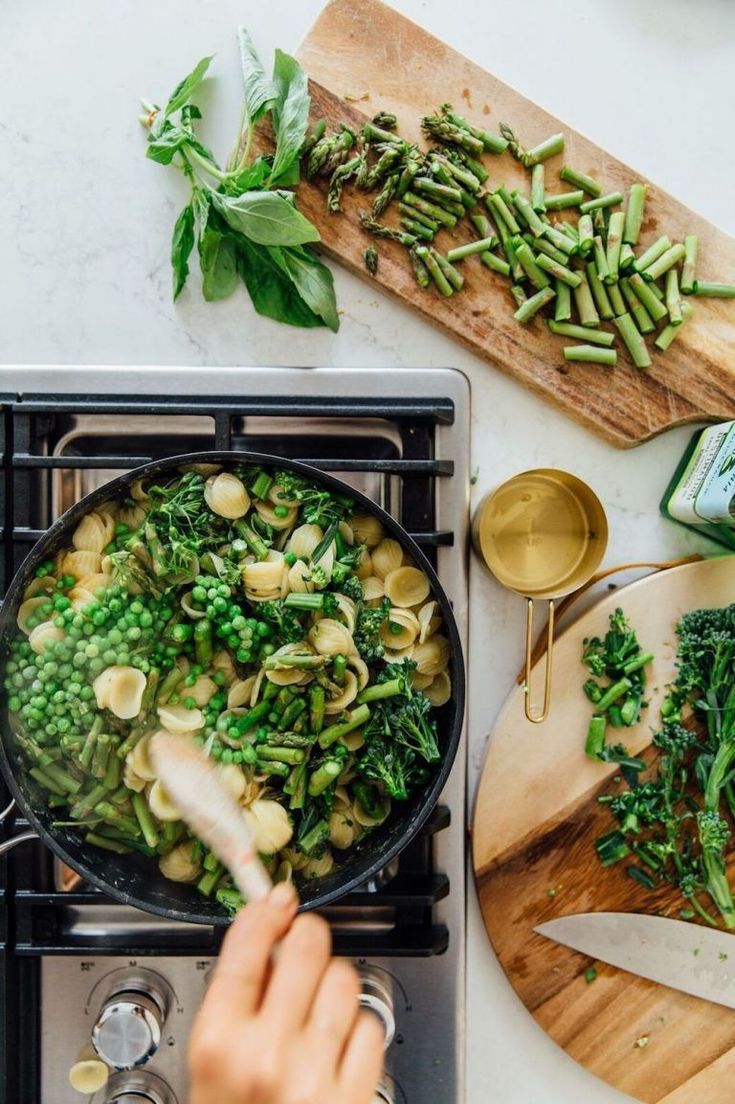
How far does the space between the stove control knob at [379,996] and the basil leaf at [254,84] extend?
1.22 metres

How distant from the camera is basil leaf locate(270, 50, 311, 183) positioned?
47.9 inches

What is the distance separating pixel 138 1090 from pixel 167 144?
1.31m

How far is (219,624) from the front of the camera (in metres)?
1.08

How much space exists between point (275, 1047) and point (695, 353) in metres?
1.12

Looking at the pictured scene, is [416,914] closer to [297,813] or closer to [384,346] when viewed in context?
[297,813]

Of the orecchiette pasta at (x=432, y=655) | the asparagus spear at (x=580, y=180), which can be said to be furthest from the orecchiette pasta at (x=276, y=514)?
the asparagus spear at (x=580, y=180)

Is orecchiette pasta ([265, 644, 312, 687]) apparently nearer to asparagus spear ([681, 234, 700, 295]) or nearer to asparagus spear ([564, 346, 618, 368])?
asparagus spear ([564, 346, 618, 368])

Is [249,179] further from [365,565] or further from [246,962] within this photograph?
[246,962]

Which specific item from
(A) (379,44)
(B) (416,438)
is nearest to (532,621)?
(B) (416,438)

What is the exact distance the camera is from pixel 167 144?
1230 millimetres

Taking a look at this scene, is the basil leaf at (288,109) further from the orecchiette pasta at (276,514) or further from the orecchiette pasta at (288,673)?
the orecchiette pasta at (288,673)

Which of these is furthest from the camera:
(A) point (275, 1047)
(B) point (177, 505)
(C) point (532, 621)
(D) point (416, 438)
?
(C) point (532, 621)

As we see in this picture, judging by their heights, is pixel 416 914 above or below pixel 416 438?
below

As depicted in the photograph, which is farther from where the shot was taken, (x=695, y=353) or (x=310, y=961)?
(x=695, y=353)
